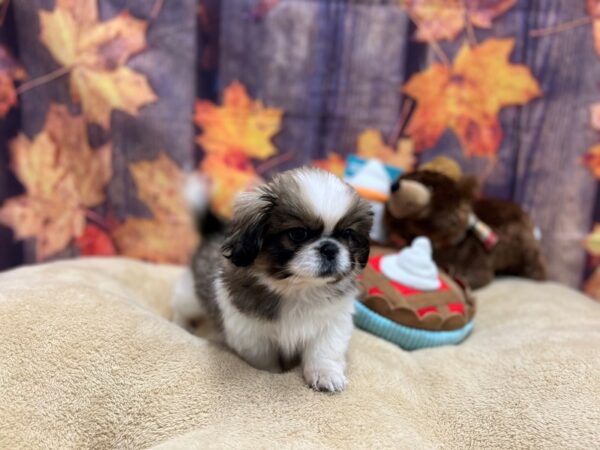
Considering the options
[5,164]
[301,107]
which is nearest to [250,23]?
[301,107]

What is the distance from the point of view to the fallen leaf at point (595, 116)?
226 cm

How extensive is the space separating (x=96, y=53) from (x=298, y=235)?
1562 mm

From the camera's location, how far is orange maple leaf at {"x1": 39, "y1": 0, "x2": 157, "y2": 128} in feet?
6.97

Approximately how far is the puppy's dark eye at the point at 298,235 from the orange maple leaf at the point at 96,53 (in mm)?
1383

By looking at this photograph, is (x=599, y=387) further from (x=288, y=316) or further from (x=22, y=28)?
(x=22, y=28)

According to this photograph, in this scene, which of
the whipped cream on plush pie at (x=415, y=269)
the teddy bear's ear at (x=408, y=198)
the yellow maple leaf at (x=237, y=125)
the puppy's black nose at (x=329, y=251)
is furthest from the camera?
the yellow maple leaf at (x=237, y=125)

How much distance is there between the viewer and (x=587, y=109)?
2268mm

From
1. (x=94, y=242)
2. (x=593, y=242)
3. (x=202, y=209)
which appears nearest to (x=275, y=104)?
(x=202, y=209)

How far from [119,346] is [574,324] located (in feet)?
5.06

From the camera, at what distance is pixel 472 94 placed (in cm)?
230

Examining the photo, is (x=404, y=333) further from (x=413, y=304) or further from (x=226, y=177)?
(x=226, y=177)

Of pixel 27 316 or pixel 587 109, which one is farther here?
pixel 587 109

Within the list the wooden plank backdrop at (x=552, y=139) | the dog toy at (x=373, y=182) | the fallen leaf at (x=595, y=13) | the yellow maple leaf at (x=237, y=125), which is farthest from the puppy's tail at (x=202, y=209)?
the fallen leaf at (x=595, y=13)

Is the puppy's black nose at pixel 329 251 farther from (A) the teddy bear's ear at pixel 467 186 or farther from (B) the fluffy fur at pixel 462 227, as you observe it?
(A) the teddy bear's ear at pixel 467 186
